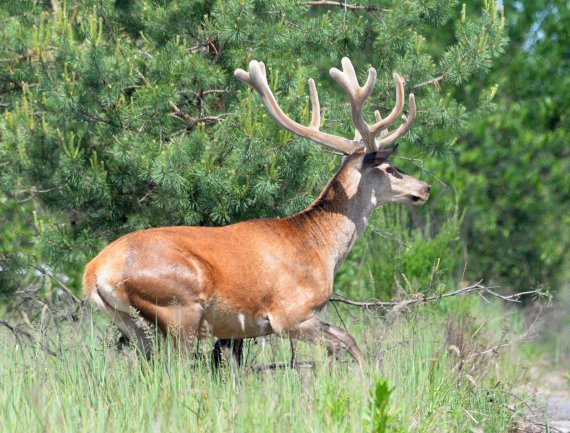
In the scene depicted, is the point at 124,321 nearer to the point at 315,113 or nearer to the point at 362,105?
the point at 315,113

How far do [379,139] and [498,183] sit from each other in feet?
29.9

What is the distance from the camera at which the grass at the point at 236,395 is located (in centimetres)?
→ 542

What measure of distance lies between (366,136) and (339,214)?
684mm

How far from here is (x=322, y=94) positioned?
922cm

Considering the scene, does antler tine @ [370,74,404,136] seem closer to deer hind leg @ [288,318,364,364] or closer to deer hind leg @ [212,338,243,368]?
deer hind leg @ [288,318,364,364]

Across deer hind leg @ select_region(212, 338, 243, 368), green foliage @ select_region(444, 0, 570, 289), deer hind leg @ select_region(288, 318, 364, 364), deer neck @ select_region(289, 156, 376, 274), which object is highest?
deer neck @ select_region(289, 156, 376, 274)

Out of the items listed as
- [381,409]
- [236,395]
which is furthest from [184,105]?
[381,409]

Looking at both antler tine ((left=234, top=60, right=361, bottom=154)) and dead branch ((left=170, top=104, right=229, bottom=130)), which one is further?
dead branch ((left=170, top=104, right=229, bottom=130))

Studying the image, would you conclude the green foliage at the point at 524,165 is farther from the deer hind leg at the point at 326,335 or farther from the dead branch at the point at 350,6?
the deer hind leg at the point at 326,335

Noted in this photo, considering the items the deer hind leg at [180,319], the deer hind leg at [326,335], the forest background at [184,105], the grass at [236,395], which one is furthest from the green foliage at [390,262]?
the deer hind leg at [180,319]

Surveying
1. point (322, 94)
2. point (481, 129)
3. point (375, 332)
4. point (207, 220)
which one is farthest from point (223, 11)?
point (481, 129)

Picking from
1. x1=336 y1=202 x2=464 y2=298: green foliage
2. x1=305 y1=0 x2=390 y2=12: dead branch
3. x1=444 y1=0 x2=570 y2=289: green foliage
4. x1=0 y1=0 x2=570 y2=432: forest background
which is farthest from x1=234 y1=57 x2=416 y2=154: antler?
x1=444 y1=0 x2=570 y2=289: green foliage

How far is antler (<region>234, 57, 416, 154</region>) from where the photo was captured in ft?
26.3

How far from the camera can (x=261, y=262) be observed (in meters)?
7.51
